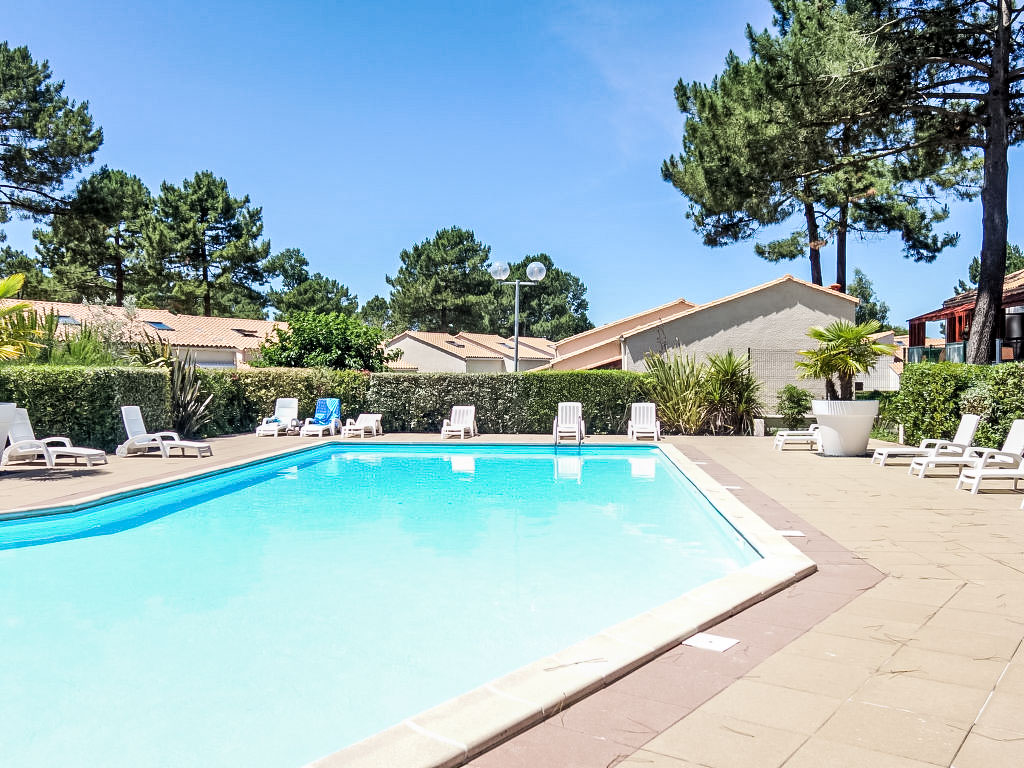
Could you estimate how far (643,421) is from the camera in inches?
739

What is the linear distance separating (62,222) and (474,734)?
27.4 meters

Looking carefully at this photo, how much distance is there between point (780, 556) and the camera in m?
5.89

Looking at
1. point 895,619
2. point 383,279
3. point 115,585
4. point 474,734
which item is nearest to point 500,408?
point 115,585

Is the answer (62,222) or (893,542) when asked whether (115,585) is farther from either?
(62,222)

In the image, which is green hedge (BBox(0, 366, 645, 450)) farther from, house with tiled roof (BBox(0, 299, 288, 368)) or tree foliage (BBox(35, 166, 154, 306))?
tree foliage (BBox(35, 166, 154, 306))

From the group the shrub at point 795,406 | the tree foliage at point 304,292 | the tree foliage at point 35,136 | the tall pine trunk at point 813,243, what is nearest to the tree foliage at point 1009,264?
→ the tall pine trunk at point 813,243

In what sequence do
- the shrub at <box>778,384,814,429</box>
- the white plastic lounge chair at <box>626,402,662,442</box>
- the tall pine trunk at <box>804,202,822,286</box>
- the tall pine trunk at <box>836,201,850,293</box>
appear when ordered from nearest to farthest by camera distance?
the white plastic lounge chair at <box>626,402,662,442</box> → the shrub at <box>778,384,814,429</box> → the tall pine trunk at <box>836,201,850,293</box> → the tall pine trunk at <box>804,202,822,286</box>

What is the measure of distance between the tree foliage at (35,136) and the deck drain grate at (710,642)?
26.9 metres

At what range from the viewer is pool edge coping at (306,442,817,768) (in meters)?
2.82

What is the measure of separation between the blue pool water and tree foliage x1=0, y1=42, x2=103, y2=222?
1809 cm

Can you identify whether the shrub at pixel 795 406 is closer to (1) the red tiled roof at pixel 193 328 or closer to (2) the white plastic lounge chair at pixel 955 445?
(2) the white plastic lounge chair at pixel 955 445

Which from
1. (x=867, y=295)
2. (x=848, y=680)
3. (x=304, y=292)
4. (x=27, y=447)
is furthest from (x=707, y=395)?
(x=867, y=295)

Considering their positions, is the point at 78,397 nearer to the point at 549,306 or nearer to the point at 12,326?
the point at 12,326

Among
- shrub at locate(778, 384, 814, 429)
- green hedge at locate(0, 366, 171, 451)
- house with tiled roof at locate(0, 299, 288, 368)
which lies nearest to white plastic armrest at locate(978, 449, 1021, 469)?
shrub at locate(778, 384, 814, 429)
